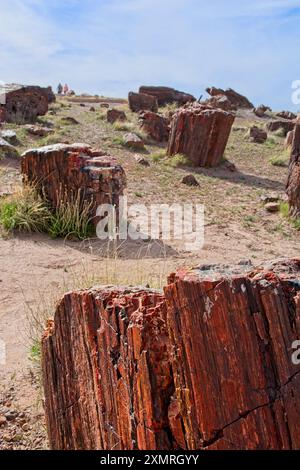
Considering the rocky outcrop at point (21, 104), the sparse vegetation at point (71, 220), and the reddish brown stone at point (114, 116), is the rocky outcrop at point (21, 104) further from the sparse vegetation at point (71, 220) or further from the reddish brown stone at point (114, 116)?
the sparse vegetation at point (71, 220)

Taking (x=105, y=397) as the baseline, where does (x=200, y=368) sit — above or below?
above

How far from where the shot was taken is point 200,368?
2561mm

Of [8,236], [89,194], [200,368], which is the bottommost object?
[8,236]

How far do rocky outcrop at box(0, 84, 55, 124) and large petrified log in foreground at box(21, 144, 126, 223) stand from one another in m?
11.3

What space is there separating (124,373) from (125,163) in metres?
12.1

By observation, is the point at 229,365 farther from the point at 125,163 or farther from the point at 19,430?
the point at 125,163

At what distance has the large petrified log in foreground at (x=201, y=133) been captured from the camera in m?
15.1

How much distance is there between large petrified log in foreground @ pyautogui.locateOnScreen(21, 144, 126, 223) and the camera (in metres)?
8.96

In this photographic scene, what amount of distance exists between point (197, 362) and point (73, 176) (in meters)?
6.78

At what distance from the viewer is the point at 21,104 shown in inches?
830
